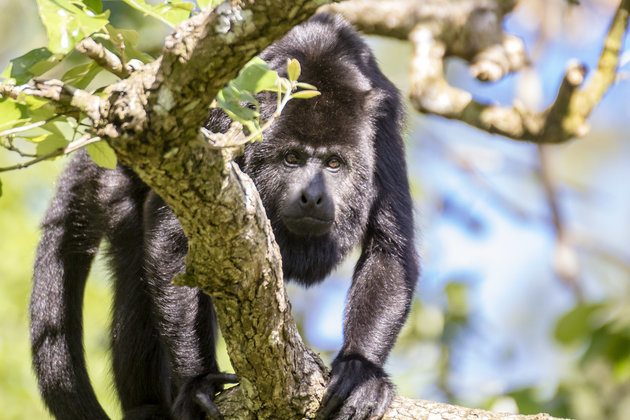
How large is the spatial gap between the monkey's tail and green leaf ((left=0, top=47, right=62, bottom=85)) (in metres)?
1.91

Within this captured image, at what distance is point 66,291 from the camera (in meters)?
3.49

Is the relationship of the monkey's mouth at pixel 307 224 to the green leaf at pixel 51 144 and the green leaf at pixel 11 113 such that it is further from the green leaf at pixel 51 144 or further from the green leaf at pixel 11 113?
the green leaf at pixel 11 113

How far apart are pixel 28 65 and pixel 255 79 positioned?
509 mm

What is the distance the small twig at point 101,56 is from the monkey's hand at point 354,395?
1.38m

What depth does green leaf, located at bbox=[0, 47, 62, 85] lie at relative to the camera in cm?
165

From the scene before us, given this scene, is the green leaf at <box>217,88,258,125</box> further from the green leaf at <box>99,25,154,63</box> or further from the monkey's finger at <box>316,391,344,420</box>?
the monkey's finger at <box>316,391,344,420</box>

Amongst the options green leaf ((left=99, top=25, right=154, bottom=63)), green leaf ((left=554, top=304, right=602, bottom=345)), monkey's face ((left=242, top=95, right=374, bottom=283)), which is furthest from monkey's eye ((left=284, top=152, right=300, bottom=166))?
green leaf ((left=99, top=25, right=154, bottom=63))

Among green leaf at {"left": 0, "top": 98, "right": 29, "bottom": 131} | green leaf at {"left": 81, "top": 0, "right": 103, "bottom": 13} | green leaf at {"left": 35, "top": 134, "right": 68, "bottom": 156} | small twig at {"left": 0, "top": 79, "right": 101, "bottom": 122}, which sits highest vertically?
green leaf at {"left": 81, "top": 0, "right": 103, "bottom": 13}

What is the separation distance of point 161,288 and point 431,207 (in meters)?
5.02

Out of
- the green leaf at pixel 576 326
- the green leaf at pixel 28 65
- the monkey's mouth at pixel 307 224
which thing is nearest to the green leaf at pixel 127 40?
the green leaf at pixel 28 65

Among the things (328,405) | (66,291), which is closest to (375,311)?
(328,405)

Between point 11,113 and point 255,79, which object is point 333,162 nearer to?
point 255,79

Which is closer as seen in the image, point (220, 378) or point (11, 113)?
point (11, 113)

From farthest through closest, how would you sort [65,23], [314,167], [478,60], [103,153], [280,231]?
1. [478,60]
2. [280,231]
3. [314,167]
4. [103,153]
5. [65,23]
